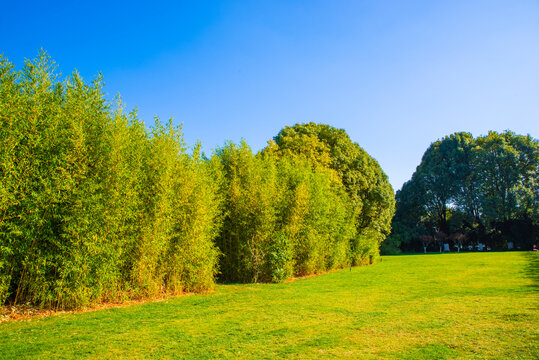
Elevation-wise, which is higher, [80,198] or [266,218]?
[80,198]

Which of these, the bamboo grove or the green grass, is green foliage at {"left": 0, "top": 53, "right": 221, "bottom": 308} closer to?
the bamboo grove

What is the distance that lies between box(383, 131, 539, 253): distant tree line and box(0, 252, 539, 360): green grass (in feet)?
97.1

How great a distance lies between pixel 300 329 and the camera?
5.38 meters

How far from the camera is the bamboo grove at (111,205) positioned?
6.11m

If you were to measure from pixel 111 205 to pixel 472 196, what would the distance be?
3751 cm

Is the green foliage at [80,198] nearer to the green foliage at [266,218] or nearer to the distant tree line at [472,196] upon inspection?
the green foliage at [266,218]

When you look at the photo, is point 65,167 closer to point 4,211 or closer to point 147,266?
point 4,211

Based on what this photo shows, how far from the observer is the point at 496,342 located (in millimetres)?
4320

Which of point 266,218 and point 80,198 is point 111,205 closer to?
point 80,198

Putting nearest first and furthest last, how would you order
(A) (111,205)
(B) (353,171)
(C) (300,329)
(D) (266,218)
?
(C) (300,329), (A) (111,205), (D) (266,218), (B) (353,171)

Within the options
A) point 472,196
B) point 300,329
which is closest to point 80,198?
point 300,329

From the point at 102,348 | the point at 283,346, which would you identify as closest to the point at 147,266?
the point at 102,348

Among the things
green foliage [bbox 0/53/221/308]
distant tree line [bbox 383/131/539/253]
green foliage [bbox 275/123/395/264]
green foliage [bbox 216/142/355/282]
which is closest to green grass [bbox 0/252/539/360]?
green foliage [bbox 0/53/221/308]

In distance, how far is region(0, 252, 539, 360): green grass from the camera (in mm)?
4148
